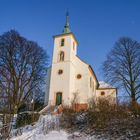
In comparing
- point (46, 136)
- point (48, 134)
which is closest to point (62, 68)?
point (48, 134)

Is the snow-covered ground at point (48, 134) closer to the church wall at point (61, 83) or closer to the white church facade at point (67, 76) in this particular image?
the white church facade at point (67, 76)

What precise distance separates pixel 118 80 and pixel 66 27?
48.1 feet

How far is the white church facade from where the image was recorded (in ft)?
84.7

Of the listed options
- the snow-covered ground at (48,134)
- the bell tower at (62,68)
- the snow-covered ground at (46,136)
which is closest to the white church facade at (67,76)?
the bell tower at (62,68)

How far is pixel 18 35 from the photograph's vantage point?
1007 inches

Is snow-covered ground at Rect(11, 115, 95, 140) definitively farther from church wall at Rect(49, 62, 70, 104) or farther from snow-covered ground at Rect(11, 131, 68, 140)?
church wall at Rect(49, 62, 70, 104)

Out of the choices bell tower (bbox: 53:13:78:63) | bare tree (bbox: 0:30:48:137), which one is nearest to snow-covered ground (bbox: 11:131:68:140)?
bare tree (bbox: 0:30:48:137)

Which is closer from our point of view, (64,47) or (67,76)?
(67,76)

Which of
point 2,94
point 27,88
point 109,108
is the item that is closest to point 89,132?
point 109,108

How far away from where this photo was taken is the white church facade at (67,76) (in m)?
25.8

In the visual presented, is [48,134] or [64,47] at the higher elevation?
[64,47]

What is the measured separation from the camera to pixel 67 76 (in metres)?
26.5

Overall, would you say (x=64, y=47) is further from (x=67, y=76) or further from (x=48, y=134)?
(x=48, y=134)

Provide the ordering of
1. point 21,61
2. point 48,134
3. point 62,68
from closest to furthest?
point 48,134
point 21,61
point 62,68
